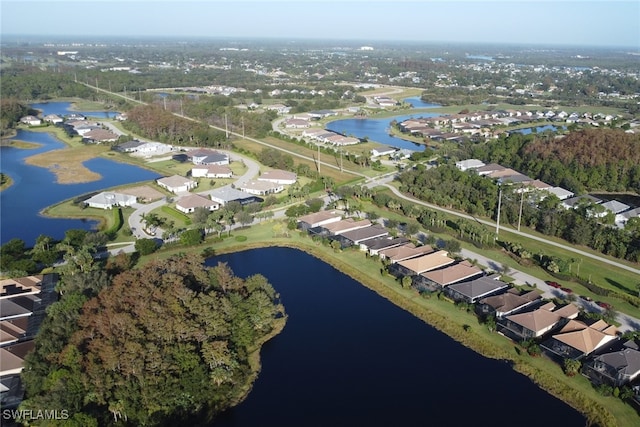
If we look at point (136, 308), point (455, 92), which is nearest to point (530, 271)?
point (136, 308)

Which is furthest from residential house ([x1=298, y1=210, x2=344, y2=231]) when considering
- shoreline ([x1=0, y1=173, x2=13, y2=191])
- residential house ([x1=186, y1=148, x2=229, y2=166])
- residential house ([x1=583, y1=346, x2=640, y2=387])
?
shoreline ([x1=0, y1=173, x2=13, y2=191])

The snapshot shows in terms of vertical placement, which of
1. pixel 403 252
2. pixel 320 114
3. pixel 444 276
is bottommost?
pixel 444 276

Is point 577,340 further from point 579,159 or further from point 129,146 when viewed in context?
point 129,146

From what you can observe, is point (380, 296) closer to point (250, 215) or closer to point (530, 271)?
point (530, 271)

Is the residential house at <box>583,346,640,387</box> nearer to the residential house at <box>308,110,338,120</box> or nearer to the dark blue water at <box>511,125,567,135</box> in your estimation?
the dark blue water at <box>511,125,567,135</box>

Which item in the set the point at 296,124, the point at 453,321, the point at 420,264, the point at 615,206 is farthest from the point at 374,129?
the point at 453,321
